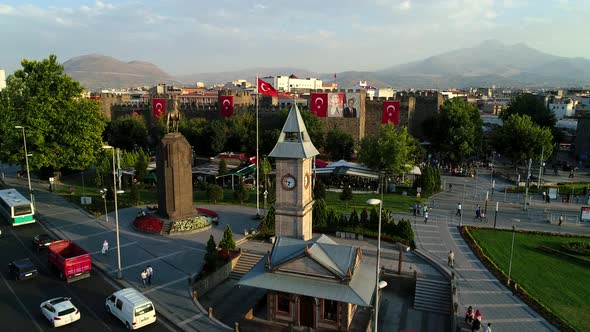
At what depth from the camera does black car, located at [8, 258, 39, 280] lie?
2148 cm

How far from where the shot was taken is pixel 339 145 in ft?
188

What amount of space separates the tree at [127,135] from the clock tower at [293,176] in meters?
45.7

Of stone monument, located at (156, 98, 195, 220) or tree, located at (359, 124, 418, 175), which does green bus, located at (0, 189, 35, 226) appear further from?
tree, located at (359, 124, 418, 175)

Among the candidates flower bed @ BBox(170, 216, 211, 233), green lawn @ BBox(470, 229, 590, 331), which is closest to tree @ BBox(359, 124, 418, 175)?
green lawn @ BBox(470, 229, 590, 331)

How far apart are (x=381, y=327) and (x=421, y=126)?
55.8 metres

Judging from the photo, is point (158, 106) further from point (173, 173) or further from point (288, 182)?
point (288, 182)

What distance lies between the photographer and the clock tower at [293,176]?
22219mm

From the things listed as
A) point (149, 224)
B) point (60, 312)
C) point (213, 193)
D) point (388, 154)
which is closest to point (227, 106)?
point (388, 154)

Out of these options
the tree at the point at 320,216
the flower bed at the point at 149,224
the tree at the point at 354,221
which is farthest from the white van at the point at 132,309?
the tree at the point at 354,221

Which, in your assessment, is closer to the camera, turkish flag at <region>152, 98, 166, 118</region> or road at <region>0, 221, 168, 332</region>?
road at <region>0, 221, 168, 332</region>

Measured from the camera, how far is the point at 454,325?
1753cm

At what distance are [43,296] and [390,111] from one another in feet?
177

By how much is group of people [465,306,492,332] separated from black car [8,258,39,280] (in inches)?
858

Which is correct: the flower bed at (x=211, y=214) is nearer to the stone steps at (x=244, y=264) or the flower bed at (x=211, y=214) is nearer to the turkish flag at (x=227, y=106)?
the stone steps at (x=244, y=264)
